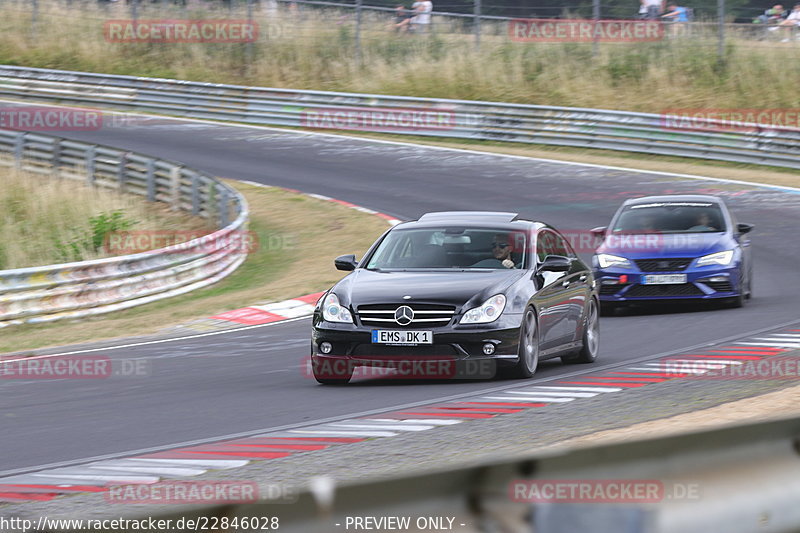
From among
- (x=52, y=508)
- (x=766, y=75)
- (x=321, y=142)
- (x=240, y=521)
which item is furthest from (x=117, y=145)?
(x=240, y=521)

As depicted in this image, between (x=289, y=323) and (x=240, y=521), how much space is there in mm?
12706

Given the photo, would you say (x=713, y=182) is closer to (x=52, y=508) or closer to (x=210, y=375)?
(x=210, y=375)

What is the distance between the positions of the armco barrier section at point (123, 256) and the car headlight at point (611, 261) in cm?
679

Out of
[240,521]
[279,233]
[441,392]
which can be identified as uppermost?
[240,521]

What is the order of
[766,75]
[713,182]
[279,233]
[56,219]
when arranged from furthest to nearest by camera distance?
[766,75], [713,182], [279,233], [56,219]

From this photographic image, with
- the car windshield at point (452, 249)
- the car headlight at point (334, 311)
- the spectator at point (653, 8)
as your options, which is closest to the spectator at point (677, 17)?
the spectator at point (653, 8)

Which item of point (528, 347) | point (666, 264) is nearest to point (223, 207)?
point (666, 264)

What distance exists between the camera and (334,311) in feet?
35.1

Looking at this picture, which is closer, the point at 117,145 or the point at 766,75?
the point at 117,145

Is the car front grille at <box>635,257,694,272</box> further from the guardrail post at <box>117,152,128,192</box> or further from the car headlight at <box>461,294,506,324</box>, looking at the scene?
the guardrail post at <box>117,152,128,192</box>

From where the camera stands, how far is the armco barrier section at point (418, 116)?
3091cm

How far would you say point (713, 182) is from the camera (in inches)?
1109

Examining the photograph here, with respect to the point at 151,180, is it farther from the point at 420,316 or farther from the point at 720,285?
the point at 420,316

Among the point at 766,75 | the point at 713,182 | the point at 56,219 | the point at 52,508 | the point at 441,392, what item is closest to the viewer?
the point at 52,508
